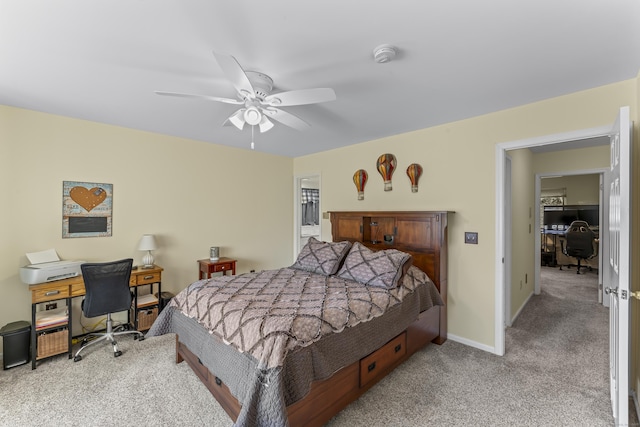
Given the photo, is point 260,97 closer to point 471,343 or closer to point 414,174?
point 414,174

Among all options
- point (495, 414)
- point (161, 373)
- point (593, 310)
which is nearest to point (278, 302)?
point (161, 373)

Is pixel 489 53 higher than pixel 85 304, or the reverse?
pixel 489 53

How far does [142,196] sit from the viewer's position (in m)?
3.53

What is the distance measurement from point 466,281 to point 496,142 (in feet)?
4.90

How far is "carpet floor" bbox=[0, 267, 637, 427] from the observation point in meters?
1.92

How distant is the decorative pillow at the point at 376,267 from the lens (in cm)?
261

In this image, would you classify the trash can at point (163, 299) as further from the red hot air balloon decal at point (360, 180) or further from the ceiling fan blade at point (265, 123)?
the red hot air balloon decal at point (360, 180)

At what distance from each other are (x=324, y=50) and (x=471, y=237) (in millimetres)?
2402

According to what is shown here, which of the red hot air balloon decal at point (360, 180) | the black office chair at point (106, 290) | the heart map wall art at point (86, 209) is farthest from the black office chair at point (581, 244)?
the heart map wall art at point (86, 209)

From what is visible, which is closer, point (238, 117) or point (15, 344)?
point (238, 117)

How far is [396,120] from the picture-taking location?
3.04 metres

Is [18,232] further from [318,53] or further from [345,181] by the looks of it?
[345,181]

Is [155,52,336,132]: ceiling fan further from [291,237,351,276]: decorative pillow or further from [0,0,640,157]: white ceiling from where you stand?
[291,237,351,276]: decorative pillow

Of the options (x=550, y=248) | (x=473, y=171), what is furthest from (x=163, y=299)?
(x=550, y=248)
